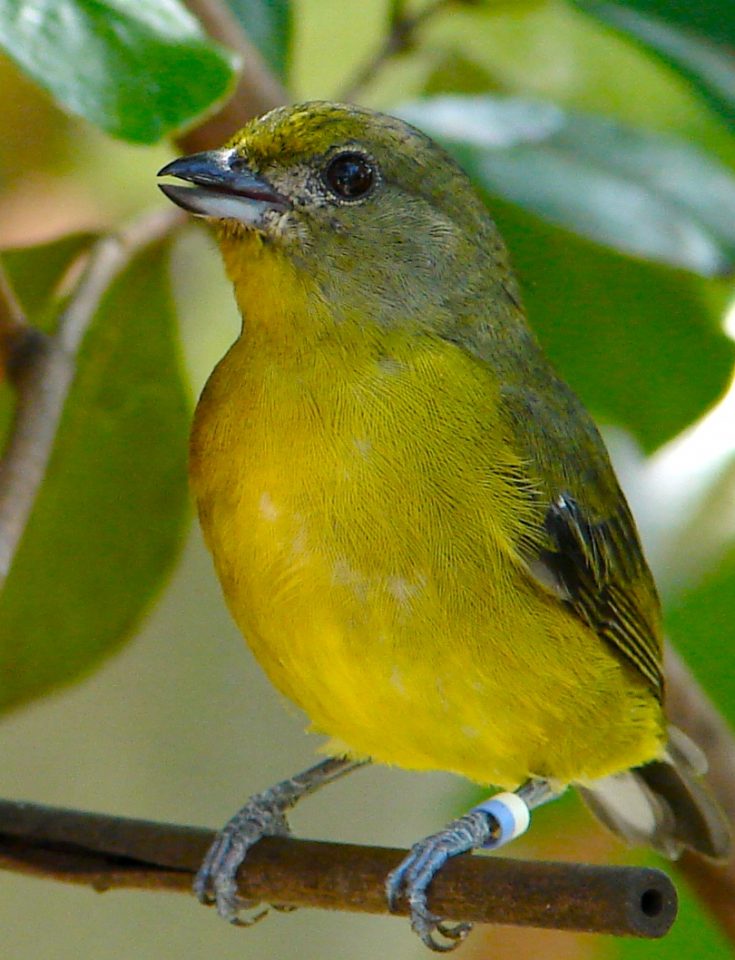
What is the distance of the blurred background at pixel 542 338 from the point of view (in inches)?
100

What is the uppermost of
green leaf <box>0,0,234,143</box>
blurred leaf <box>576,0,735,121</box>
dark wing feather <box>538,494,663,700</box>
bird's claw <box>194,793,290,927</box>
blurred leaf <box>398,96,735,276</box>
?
green leaf <box>0,0,234,143</box>

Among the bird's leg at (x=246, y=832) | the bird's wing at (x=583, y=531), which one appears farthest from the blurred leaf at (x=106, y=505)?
the bird's wing at (x=583, y=531)

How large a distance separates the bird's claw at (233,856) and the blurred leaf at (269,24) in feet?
4.53

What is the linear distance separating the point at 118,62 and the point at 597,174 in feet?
2.94

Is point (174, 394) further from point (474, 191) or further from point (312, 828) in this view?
point (312, 828)

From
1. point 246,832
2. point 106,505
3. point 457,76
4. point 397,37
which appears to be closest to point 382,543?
point 246,832

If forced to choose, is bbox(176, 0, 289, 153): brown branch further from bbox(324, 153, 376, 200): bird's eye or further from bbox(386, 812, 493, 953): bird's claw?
bbox(386, 812, 493, 953): bird's claw

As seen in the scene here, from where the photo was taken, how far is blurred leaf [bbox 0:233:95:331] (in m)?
2.54

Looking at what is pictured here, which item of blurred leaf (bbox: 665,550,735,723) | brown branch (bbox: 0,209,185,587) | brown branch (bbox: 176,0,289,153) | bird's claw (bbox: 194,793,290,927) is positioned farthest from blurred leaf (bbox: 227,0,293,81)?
bird's claw (bbox: 194,793,290,927)

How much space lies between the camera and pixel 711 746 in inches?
97.9

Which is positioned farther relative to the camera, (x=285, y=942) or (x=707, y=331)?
(x=285, y=942)

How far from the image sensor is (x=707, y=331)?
2.52m

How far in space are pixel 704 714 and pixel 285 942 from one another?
2580 millimetres

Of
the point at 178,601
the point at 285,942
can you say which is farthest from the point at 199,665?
the point at 285,942
